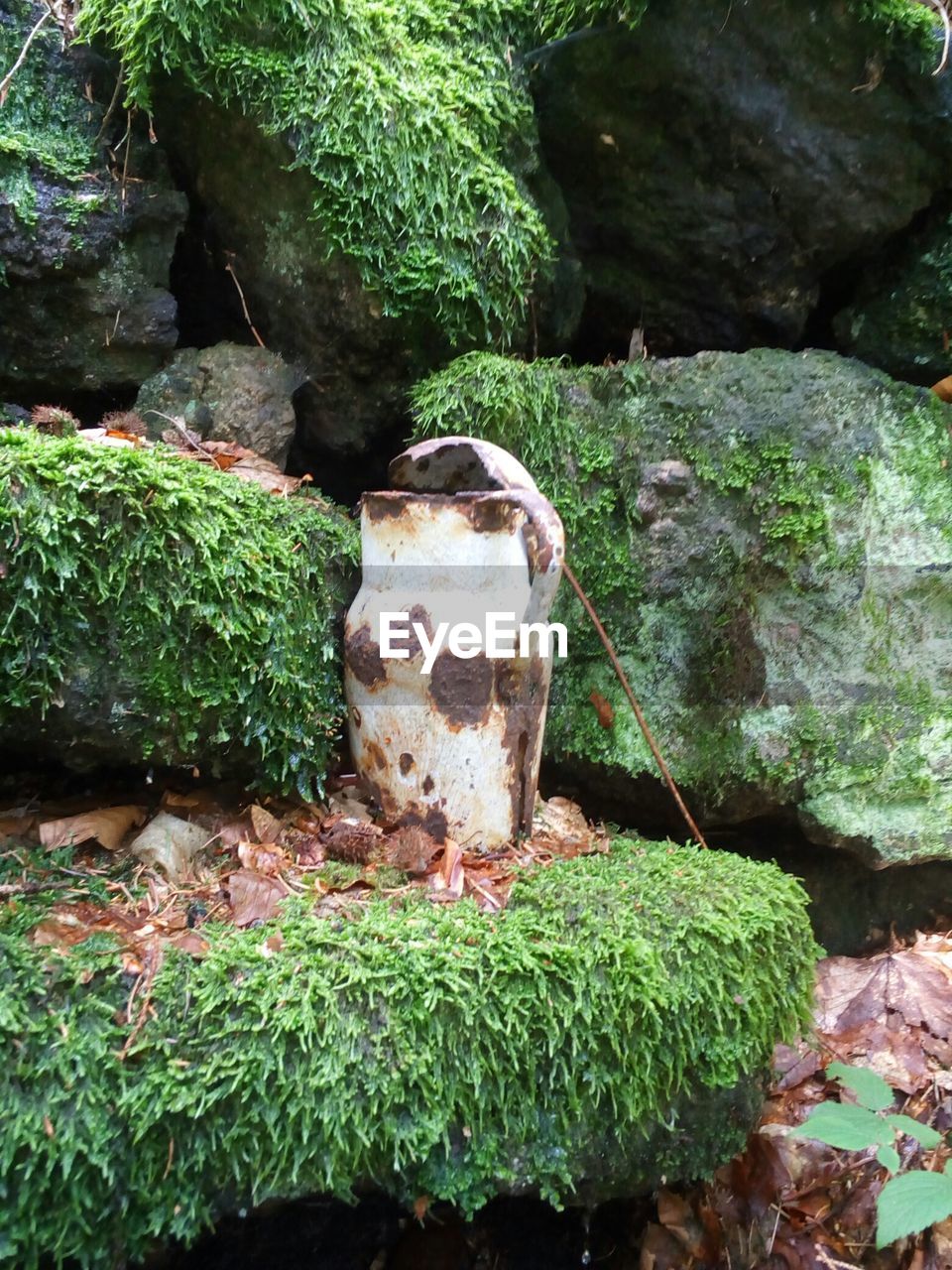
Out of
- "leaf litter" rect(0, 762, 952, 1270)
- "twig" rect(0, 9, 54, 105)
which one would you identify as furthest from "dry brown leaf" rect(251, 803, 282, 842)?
"twig" rect(0, 9, 54, 105)

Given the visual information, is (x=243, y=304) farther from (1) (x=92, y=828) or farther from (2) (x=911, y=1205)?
(2) (x=911, y=1205)

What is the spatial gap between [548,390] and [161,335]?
1303 mm

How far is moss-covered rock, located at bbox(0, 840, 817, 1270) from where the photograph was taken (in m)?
1.60

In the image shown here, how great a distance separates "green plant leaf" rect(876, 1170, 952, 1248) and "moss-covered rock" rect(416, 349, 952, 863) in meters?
1.08

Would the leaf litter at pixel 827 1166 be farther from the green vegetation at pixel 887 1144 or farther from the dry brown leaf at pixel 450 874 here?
the dry brown leaf at pixel 450 874

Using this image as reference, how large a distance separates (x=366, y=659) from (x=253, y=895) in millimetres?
681

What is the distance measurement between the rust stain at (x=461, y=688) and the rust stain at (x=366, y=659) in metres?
0.15

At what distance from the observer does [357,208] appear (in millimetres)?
2812

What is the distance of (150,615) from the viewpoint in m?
2.09

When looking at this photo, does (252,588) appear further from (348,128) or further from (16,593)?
(348,128)

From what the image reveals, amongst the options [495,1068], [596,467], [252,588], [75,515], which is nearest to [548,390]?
[596,467]

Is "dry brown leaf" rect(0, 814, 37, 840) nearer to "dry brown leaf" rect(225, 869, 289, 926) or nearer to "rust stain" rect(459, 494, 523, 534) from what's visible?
"dry brown leaf" rect(225, 869, 289, 926)

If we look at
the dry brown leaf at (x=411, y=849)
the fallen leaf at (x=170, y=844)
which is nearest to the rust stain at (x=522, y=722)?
the dry brown leaf at (x=411, y=849)

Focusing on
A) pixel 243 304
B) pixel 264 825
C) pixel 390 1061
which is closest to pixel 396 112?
pixel 243 304
